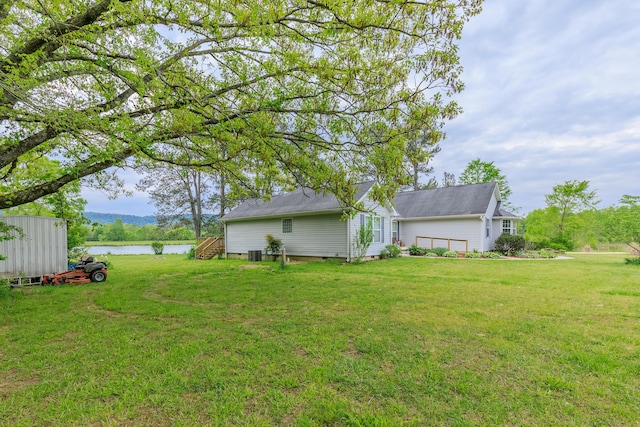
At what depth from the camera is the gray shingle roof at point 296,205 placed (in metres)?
13.8

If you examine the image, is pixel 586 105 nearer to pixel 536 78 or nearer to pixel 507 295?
pixel 536 78

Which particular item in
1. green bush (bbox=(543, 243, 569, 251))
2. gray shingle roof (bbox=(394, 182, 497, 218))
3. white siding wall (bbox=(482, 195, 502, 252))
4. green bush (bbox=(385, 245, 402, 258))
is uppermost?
gray shingle roof (bbox=(394, 182, 497, 218))

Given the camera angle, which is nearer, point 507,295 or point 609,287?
point 507,295

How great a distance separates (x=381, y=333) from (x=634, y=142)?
23.4 meters

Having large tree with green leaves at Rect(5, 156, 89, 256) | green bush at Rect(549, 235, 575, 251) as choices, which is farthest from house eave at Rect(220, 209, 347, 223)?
green bush at Rect(549, 235, 575, 251)

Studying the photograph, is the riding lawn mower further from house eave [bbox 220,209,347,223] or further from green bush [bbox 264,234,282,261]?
house eave [bbox 220,209,347,223]

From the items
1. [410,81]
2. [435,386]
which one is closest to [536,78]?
[410,81]

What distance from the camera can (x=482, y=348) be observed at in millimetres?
3574

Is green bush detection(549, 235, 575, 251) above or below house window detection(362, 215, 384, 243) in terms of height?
below

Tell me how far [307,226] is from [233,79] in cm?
952

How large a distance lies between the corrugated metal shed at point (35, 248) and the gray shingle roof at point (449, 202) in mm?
18356

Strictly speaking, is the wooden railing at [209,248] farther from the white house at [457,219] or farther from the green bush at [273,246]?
the white house at [457,219]

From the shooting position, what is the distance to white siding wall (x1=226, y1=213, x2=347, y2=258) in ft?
45.4

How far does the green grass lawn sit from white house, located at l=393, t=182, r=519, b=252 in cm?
1158
